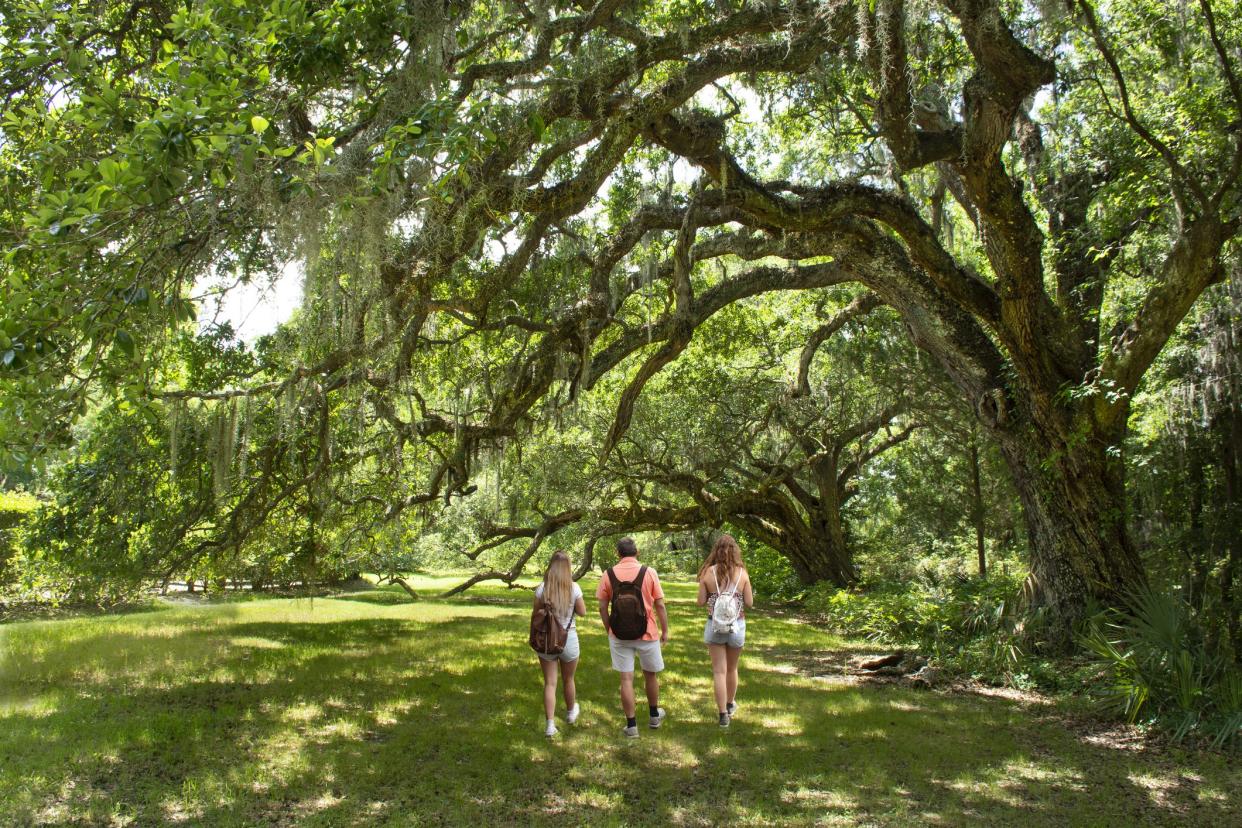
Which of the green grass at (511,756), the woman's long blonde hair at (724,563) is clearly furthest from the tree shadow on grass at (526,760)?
the woman's long blonde hair at (724,563)

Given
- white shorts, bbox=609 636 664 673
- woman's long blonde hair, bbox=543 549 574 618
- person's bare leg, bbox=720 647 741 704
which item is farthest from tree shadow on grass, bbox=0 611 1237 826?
woman's long blonde hair, bbox=543 549 574 618

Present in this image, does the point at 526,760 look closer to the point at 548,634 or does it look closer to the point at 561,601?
the point at 548,634

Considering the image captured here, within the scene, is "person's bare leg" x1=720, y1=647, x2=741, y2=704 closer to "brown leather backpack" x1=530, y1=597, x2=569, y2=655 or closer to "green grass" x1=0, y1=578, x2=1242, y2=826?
"green grass" x1=0, y1=578, x2=1242, y2=826

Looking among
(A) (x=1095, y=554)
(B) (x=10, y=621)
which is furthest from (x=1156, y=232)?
(B) (x=10, y=621)

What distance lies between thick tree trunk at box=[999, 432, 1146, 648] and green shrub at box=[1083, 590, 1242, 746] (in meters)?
0.56

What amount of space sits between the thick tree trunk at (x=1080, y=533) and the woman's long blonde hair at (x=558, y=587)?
500 cm

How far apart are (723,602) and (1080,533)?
14.5 ft

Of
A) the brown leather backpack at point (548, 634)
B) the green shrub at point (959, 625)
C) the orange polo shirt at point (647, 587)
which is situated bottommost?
the green shrub at point (959, 625)

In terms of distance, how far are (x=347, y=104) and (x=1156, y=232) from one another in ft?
25.6

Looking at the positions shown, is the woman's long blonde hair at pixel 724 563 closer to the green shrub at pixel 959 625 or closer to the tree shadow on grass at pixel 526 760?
the tree shadow on grass at pixel 526 760

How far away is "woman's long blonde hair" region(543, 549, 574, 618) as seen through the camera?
Answer: 4832 mm

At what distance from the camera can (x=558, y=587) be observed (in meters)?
4.84

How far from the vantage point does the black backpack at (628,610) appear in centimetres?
477

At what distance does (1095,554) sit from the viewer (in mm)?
7215
